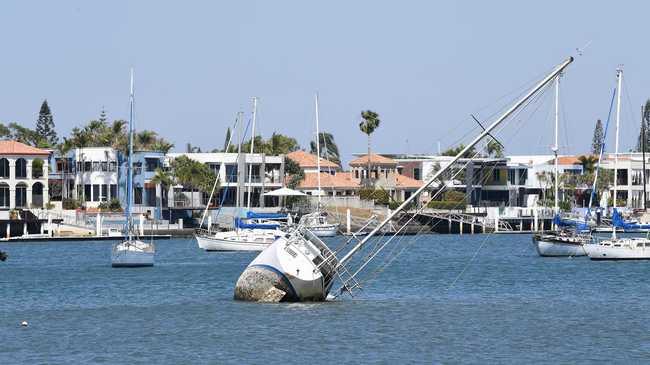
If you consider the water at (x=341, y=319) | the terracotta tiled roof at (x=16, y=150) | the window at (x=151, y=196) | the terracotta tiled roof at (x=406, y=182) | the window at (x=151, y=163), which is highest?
the terracotta tiled roof at (x=16, y=150)

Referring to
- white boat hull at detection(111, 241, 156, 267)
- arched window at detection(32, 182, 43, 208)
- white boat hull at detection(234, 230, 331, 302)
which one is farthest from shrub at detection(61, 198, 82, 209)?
white boat hull at detection(234, 230, 331, 302)

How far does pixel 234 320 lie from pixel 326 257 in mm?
4747

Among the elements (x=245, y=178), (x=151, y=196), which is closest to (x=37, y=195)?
(x=151, y=196)

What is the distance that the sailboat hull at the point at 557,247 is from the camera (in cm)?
11119

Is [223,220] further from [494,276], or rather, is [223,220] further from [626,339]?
[626,339]

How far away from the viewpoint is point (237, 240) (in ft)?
412

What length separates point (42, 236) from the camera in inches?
5965

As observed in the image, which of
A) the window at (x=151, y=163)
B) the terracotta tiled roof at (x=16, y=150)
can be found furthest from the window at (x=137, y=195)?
the terracotta tiled roof at (x=16, y=150)

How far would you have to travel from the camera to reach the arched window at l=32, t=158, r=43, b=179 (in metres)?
160

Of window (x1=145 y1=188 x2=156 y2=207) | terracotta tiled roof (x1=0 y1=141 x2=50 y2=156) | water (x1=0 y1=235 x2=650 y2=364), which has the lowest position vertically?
water (x1=0 y1=235 x2=650 y2=364)

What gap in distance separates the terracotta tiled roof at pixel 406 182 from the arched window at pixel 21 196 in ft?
177

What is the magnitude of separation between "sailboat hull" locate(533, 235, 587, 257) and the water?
1080cm

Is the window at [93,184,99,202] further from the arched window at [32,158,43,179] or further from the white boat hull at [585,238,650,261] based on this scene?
the white boat hull at [585,238,650,261]

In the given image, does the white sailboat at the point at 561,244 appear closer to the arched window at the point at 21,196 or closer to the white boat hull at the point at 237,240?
the white boat hull at the point at 237,240
